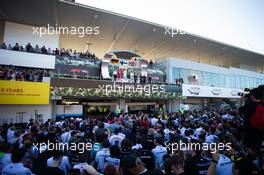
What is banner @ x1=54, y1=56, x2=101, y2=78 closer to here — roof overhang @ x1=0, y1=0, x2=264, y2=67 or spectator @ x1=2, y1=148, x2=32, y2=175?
roof overhang @ x1=0, y1=0, x2=264, y2=67

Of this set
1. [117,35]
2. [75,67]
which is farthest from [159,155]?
[117,35]

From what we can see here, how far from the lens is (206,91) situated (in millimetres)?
29266

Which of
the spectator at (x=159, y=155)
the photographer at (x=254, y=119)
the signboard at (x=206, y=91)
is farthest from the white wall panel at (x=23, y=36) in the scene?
the photographer at (x=254, y=119)

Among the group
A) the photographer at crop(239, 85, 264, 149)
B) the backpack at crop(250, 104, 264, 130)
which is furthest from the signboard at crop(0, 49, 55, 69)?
the backpack at crop(250, 104, 264, 130)

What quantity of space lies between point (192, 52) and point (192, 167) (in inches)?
1362

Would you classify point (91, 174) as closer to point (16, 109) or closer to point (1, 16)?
point (16, 109)

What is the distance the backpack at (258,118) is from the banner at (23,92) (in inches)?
600

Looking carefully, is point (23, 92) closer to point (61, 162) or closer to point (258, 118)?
point (61, 162)

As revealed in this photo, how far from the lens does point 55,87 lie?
16.7 m

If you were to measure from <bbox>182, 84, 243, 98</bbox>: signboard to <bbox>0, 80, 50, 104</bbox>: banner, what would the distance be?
54.5 feet

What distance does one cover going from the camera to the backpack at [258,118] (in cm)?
360

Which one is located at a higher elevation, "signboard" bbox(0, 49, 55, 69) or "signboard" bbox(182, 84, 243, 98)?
"signboard" bbox(0, 49, 55, 69)

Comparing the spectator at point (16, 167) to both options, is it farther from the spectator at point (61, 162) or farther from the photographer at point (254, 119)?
the photographer at point (254, 119)

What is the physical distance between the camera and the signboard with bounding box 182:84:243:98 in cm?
2628
